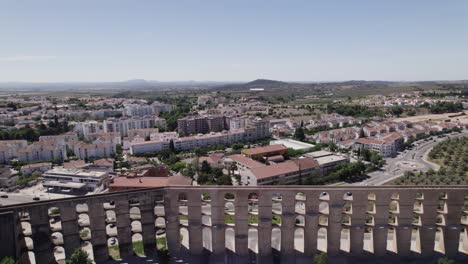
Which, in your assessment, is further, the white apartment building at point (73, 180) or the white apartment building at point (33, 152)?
the white apartment building at point (33, 152)

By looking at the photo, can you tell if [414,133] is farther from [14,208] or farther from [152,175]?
[14,208]

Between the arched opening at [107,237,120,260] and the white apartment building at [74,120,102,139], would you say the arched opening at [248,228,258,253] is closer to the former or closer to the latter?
the arched opening at [107,237,120,260]

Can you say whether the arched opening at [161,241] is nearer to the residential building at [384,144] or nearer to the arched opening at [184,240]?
the arched opening at [184,240]

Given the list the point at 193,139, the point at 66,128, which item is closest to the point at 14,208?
the point at 193,139

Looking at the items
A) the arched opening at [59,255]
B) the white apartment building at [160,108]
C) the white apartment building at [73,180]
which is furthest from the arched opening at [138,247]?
the white apartment building at [160,108]

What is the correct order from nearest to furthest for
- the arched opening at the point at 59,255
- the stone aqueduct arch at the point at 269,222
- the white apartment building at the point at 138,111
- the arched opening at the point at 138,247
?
the stone aqueduct arch at the point at 269,222 → the arched opening at the point at 59,255 → the arched opening at the point at 138,247 → the white apartment building at the point at 138,111

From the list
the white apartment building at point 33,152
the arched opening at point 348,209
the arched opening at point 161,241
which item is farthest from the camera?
the white apartment building at point 33,152
